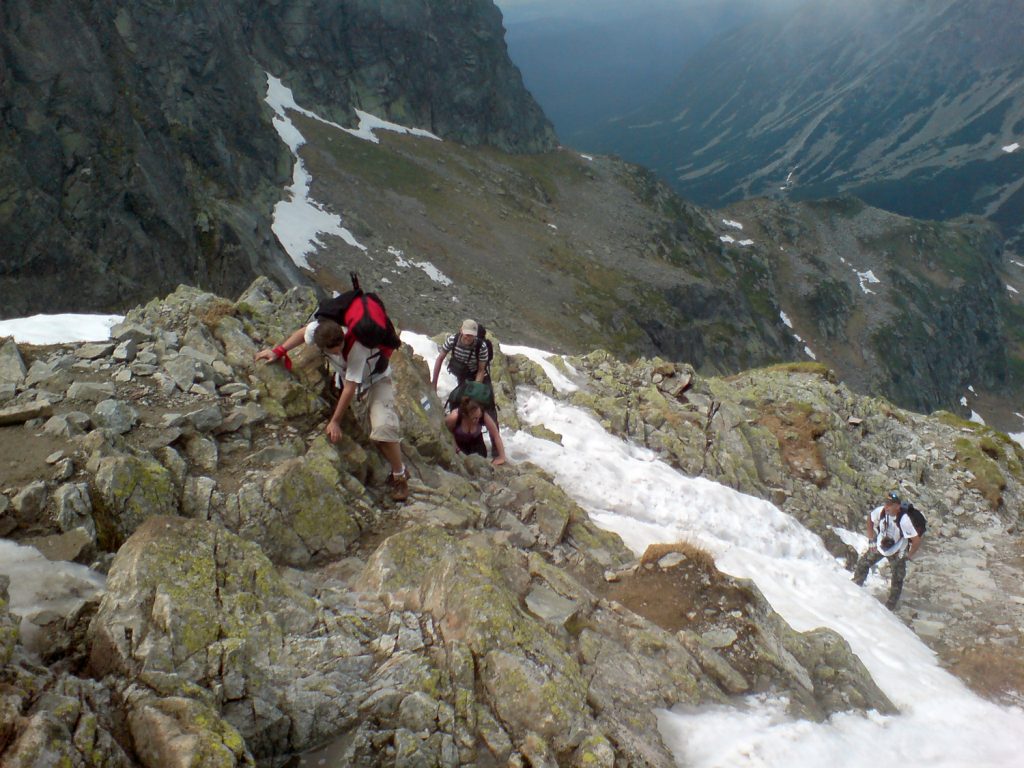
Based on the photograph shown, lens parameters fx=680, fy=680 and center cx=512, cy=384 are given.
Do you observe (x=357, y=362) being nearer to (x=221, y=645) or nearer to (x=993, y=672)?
(x=221, y=645)

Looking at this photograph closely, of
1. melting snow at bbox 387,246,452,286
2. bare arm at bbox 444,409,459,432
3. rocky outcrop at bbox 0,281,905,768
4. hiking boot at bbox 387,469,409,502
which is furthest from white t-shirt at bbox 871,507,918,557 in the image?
melting snow at bbox 387,246,452,286

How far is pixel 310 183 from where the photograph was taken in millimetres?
86438

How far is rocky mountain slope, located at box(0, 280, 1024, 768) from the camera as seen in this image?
5.34 metres

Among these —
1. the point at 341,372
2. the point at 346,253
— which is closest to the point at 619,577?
the point at 341,372

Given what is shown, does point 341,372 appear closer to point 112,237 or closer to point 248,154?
point 112,237

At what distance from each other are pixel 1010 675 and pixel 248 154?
87.0 metres

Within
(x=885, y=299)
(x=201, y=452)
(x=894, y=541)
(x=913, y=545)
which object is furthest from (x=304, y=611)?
(x=885, y=299)

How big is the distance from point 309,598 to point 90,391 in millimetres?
4402

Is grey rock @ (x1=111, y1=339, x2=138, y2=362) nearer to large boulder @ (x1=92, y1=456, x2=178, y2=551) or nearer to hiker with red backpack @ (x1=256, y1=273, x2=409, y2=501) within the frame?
hiker with red backpack @ (x1=256, y1=273, x2=409, y2=501)

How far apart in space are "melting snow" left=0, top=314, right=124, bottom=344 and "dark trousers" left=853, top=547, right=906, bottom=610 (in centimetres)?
1591

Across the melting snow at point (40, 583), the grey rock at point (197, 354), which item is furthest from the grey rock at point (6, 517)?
the grey rock at point (197, 354)

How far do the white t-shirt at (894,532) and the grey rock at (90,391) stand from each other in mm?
15227

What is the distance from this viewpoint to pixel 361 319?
29.6 ft

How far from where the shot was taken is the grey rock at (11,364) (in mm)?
8516
